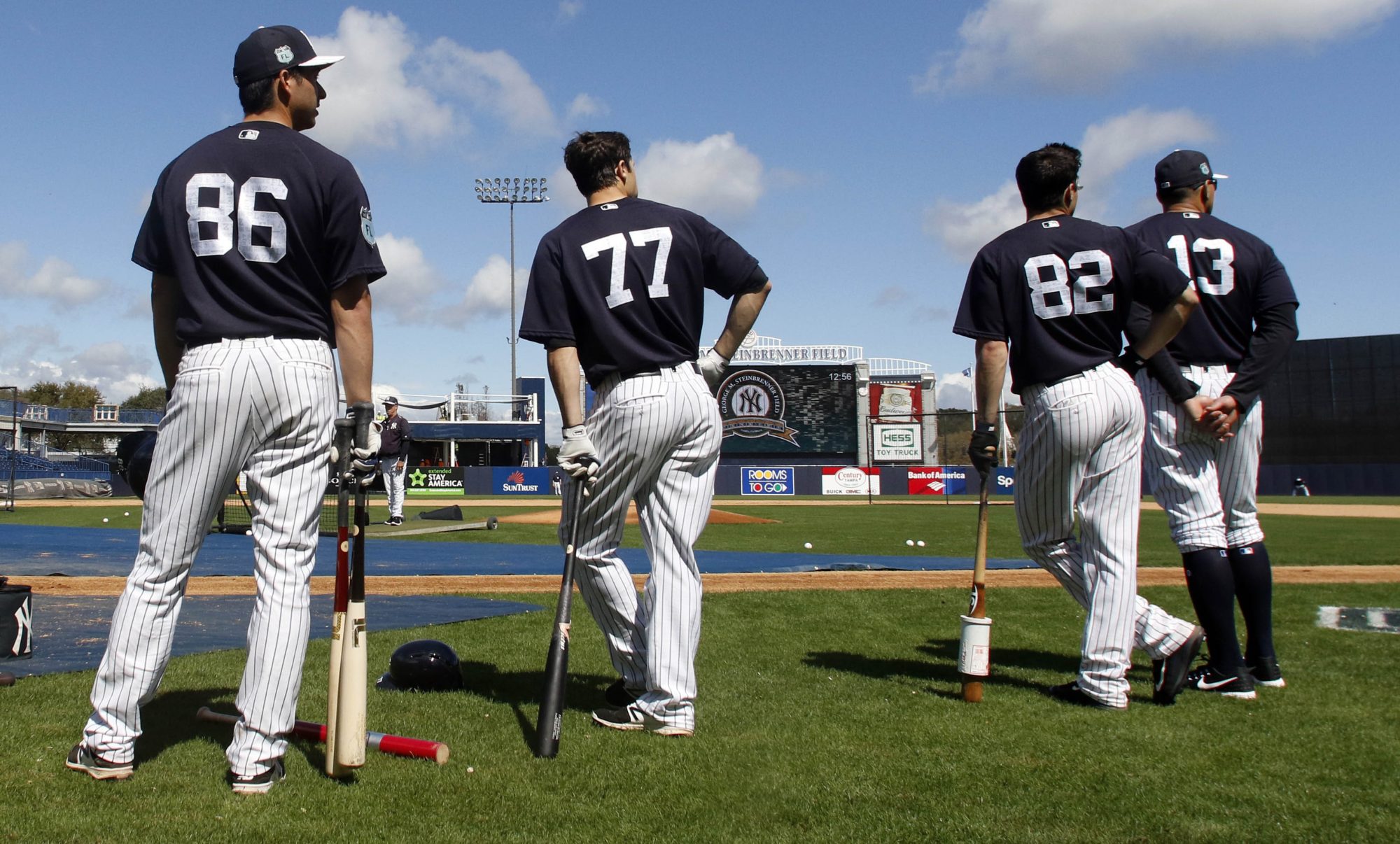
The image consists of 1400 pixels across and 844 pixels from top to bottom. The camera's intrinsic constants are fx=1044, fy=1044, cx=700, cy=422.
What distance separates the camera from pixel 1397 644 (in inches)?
197

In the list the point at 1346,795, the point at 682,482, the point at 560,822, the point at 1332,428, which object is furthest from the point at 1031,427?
the point at 1332,428

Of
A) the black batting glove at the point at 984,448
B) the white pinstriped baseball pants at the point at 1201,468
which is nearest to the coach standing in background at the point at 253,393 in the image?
the black batting glove at the point at 984,448

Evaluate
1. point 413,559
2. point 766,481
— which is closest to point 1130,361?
point 413,559

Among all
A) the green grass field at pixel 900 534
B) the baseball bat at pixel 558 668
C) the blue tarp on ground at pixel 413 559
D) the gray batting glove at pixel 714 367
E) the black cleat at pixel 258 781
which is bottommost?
the green grass field at pixel 900 534

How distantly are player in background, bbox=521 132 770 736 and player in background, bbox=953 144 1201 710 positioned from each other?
1019 millimetres

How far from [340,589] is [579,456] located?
88 centimetres

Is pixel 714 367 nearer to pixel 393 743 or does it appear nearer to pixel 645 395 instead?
pixel 645 395

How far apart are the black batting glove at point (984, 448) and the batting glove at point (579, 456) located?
144 centimetres

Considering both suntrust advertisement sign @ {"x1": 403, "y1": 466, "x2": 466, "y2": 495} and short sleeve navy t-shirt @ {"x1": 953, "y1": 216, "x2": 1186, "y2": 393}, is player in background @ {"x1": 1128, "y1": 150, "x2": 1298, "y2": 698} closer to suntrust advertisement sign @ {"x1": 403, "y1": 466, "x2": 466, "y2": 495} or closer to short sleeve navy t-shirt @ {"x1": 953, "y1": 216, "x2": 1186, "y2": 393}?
short sleeve navy t-shirt @ {"x1": 953, "y1": 216, "x2": 1186, "y2": 393}

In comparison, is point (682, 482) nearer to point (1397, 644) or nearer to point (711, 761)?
point (711, 761)

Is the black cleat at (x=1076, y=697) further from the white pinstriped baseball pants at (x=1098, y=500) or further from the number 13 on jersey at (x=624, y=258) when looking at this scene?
the number 13 on jersey at (x=624, y=258)

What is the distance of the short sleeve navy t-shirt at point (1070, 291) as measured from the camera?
385 centimetres

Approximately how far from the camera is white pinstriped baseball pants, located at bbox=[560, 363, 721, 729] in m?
3.36

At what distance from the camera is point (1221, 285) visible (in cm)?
430
